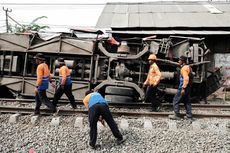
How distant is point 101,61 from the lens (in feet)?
34.6

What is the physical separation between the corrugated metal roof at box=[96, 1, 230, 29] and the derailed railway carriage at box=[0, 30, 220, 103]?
17.7 ft

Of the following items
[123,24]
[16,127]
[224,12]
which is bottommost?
[16,127]

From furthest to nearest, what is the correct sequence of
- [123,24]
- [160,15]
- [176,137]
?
[160,15] < [123,24] < [176,137]

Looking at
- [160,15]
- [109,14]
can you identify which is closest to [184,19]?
[160,15]

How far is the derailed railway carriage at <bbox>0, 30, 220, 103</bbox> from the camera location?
10.2 meters

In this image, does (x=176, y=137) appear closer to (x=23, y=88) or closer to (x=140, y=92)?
(x=140, y=92)

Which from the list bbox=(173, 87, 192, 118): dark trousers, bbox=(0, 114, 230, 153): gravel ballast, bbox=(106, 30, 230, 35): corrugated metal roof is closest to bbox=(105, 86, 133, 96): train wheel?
bbox=(173, 87, 192, 118): dark trousers

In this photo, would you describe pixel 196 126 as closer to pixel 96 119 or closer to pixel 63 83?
pixel 96 119

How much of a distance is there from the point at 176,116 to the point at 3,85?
5.94 metres

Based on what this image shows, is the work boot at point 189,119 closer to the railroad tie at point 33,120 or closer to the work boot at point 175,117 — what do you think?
the work boot at point 175,117

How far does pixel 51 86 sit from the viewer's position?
34.8ft

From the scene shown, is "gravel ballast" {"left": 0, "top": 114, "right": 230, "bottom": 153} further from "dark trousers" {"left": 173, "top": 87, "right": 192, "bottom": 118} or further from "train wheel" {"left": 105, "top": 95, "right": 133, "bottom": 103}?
"train wheel" {"left": 105, "top": 95, "right": 133, "bottom": 103}

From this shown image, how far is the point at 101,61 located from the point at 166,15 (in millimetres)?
8535

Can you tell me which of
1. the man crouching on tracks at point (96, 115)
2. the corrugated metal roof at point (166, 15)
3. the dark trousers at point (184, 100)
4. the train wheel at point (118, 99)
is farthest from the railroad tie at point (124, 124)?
the corrugated metal roof at point (166, 15)
